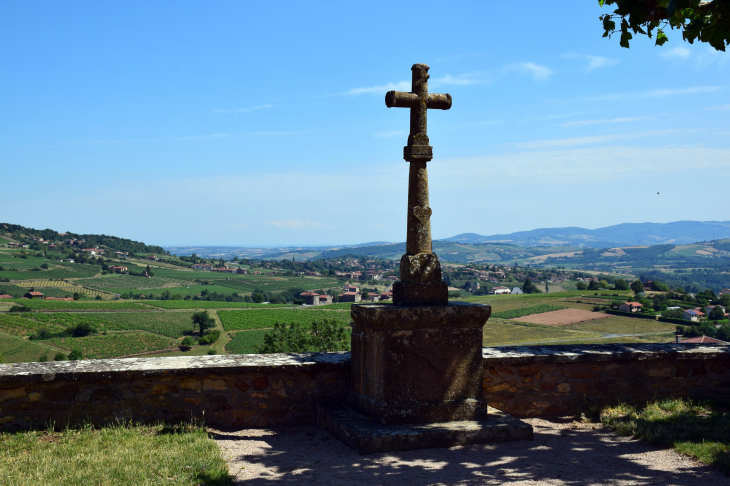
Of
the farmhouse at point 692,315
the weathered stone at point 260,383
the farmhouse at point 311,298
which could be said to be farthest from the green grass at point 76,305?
the weathered stone at point 260,383

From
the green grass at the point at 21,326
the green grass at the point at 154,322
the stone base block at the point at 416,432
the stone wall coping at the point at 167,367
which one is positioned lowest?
the green grass at the point at 154,322

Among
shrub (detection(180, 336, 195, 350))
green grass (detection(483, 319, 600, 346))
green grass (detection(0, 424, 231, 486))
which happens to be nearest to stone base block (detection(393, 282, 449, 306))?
green grass (detection(0, 424, 231, 486))

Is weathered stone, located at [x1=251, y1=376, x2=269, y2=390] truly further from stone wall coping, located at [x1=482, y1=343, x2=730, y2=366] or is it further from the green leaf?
the green leaf

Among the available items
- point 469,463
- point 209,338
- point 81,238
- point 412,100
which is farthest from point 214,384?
point 81,238

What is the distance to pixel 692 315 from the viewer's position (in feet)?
136

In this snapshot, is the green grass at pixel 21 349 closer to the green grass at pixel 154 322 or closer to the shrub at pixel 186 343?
the green grass at pixel 154 322

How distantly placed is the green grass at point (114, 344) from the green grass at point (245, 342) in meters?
5.86

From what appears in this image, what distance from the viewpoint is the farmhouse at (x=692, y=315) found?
41.4m

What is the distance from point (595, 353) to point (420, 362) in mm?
2178

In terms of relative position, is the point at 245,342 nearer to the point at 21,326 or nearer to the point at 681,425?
the point at 21,326

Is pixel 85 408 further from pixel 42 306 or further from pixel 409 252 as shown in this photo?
pixel 42 306

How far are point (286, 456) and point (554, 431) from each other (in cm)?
259

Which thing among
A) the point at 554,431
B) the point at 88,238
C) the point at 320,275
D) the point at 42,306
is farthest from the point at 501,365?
the point at 88,238

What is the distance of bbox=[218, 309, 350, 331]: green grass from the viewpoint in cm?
5359
